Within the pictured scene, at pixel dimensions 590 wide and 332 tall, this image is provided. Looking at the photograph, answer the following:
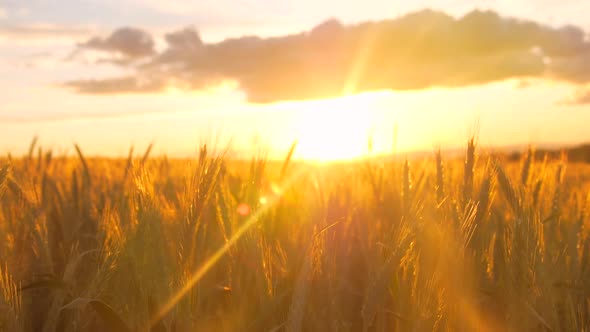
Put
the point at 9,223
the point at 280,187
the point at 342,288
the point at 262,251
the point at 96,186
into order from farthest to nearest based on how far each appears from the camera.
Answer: the point at 96,186 < the point at 9,223 < the point at 280,187 < the point at 342,288 < the point at 262,251

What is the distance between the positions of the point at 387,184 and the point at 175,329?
1527 mm

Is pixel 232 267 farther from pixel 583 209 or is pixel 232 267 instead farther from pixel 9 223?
pixel 583 209

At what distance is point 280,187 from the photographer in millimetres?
1930

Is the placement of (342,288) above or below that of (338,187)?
below

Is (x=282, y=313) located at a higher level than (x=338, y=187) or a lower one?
lower

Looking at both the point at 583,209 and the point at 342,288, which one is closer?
the point at 342,288

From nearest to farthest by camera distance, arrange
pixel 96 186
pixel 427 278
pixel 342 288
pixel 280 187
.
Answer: pixel 427 278
pixel 342 288
pixel 280 187
pixel 96 186

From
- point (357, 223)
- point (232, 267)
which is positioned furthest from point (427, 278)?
point (357, 223)

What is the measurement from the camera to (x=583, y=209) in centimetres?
225

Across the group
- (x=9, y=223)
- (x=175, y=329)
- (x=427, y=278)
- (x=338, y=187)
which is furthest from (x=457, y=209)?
(x=9, y=223)

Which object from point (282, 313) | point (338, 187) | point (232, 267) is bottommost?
point (282, 313)

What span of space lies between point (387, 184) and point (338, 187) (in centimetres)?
25

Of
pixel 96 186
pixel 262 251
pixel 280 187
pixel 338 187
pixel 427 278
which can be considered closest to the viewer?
pixel 427 278

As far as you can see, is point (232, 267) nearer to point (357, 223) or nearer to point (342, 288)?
point (342, 288)
